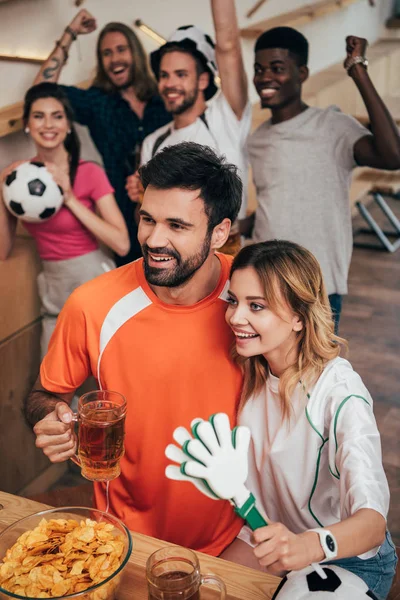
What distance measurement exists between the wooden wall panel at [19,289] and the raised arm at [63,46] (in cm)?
76

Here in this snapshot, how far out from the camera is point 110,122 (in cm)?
340

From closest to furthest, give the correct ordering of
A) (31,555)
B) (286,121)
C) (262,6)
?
(31,555) → (286,121) → (262,6)

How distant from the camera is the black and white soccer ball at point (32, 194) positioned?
2.79 m

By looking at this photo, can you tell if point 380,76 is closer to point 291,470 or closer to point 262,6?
point 262,6

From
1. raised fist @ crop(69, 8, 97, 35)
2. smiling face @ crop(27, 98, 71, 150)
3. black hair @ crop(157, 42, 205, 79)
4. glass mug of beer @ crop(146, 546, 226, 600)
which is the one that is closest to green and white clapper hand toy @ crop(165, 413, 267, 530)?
glass mug of beer @ crop(146, 546, 226, 600)

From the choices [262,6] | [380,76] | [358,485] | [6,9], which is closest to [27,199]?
[6,9]

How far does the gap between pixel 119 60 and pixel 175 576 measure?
2.67 metres

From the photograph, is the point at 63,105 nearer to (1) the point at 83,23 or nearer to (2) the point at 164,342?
(1) the point at 83,23

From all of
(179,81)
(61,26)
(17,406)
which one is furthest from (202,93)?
(17,406)

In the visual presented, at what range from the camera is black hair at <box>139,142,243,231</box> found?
172cm

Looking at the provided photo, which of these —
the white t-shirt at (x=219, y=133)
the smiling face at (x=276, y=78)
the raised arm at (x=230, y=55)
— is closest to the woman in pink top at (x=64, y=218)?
the white t-shirt at (x=219, y=133)

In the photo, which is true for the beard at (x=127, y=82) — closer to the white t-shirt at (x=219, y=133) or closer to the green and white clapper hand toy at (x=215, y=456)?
the white t-shirt at (x=219, y=133)

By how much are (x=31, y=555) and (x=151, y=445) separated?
539 millimetres

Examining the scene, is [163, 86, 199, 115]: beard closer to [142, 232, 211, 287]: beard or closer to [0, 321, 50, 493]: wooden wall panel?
[0, 321, 50, 493]: wooden wall panel
